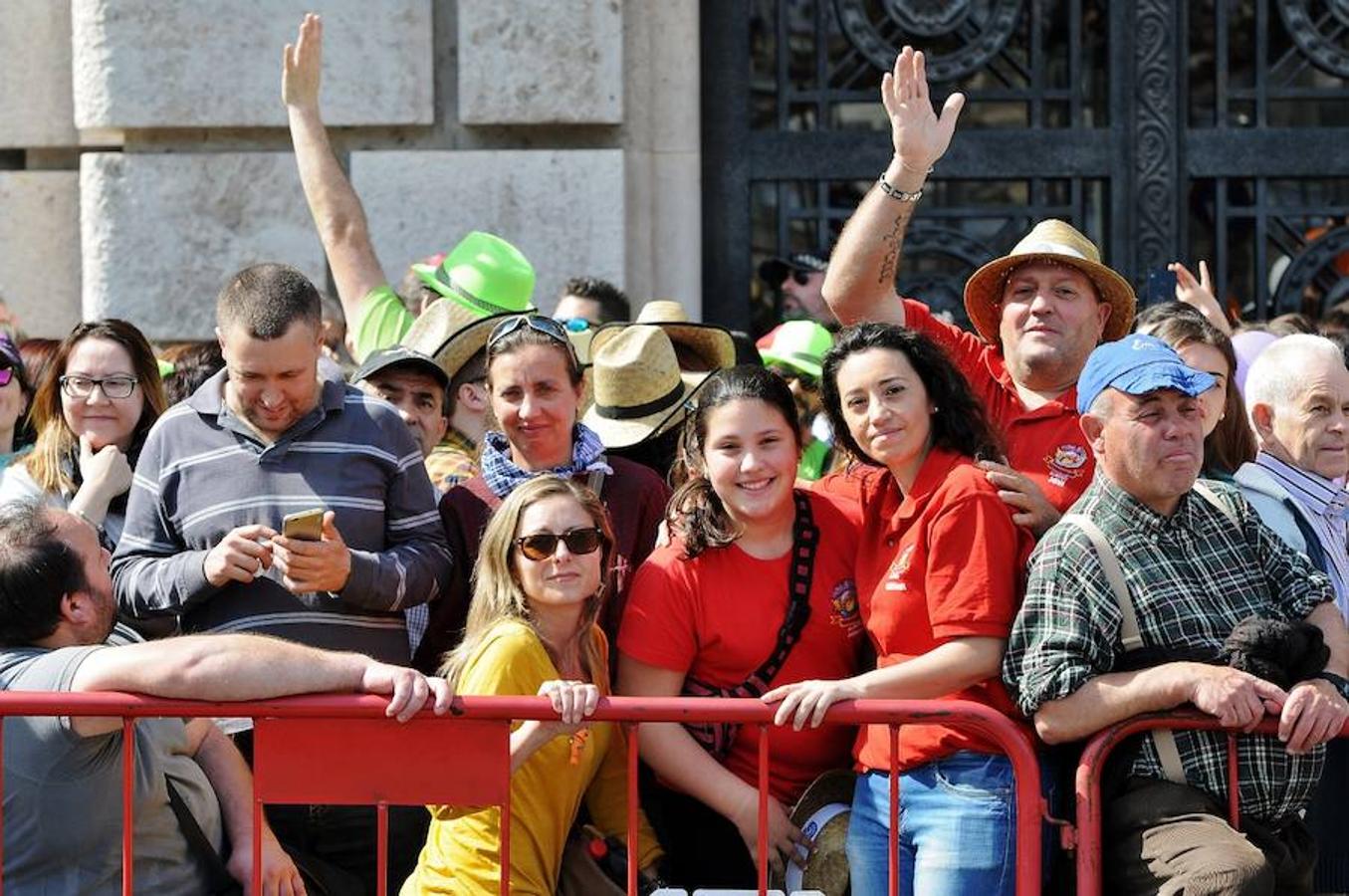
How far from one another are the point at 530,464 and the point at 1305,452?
1.78 metres

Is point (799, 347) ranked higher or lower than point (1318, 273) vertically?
lower

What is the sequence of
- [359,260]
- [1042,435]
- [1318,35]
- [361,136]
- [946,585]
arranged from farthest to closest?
[1318,35] → [361,136] → [359,260] → [1042,435] → [946,585]

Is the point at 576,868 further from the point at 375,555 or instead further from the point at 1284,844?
the point at 1284,844

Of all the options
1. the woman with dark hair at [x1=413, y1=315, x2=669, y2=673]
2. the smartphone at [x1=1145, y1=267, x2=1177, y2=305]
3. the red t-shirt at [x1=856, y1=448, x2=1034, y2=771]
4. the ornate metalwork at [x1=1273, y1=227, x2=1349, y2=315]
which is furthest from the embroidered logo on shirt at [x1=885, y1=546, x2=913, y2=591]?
the ornate metalwork at [x1=1273, y1=227, x2=1349, y2=315]

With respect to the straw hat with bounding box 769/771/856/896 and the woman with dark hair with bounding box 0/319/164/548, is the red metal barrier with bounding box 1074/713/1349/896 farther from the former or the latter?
the woman with dark hair with bounding box 0/319/164/548

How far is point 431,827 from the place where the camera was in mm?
4215

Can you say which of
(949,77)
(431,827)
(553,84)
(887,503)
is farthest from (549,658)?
(949,77)

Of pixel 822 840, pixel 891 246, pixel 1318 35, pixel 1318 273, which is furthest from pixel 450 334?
pixel 1318 35

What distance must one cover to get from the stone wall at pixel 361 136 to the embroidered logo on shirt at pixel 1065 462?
7.60 feet

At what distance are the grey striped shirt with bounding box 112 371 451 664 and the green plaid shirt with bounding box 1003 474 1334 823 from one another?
1.33 m

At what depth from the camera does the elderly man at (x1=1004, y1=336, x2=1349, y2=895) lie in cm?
392

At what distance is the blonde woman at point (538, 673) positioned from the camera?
4.13m

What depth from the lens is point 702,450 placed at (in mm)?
4574

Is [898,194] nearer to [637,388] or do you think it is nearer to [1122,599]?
Answer: [637,388]
